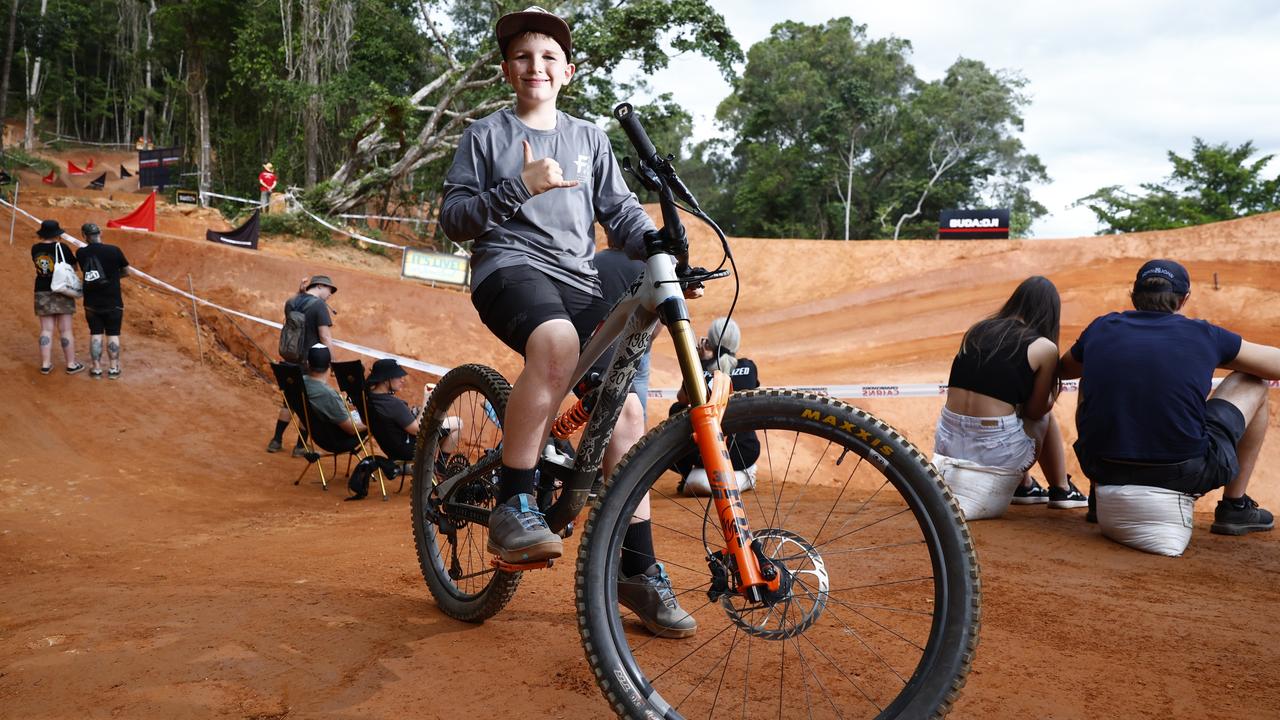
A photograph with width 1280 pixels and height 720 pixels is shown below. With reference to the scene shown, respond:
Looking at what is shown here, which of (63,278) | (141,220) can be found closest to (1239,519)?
(63,278)

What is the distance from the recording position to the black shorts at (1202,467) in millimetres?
4379

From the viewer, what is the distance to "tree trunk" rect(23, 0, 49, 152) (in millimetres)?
46375

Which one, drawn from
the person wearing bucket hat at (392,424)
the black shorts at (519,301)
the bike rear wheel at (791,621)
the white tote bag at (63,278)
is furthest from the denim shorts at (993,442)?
the white tote bag at (63,278)

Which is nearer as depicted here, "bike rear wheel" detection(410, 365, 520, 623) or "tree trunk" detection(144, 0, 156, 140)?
"bike rear wheel" detection(410, 365, 520, 623)

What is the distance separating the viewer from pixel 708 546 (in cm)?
237

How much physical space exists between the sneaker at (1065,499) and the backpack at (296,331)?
735cm

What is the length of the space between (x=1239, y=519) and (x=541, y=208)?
4465mm

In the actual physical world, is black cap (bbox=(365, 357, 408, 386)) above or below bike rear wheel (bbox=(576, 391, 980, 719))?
below

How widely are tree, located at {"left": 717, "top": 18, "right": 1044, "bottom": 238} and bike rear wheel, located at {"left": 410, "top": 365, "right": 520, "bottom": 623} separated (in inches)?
1369

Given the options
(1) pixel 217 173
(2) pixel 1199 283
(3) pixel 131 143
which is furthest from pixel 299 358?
(3) pixel 131 143

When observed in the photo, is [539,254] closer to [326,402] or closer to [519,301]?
[519,301]

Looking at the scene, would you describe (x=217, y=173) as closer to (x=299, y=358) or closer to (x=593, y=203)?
(x=299, y=358)

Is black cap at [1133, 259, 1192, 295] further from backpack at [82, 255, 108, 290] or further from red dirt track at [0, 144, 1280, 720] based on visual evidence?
backpack at [82, 255, 108, 290]

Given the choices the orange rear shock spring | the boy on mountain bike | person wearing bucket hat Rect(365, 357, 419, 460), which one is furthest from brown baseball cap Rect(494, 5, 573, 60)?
person wearing bucket hat Rect(365, 357, 419, 460)
